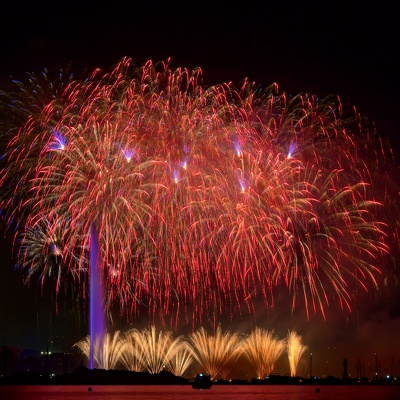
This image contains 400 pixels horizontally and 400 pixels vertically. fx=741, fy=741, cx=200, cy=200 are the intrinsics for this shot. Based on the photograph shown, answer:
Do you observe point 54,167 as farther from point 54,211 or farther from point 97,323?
point 97,323

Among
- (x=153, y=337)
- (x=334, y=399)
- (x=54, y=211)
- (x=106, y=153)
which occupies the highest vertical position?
(x=106, y=153)

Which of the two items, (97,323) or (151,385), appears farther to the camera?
(151,385)

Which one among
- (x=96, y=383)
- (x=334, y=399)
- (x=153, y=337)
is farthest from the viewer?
(x=153, y=337)

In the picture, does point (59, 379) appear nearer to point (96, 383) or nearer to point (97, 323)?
point (96, 383)

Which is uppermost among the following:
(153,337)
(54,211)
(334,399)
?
(54,211)

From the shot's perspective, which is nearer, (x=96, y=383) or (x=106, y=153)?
(x=106, y=153)

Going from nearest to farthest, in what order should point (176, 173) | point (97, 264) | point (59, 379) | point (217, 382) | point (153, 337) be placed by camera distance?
point (176, 173)
point (97, 264)
point (153, 337)
point (59, 379)
point (217, 382)

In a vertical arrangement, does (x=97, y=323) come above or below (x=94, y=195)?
below

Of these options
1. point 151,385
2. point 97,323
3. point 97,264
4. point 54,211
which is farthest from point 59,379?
point 54,211

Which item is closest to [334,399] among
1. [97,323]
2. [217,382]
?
[97,323]
